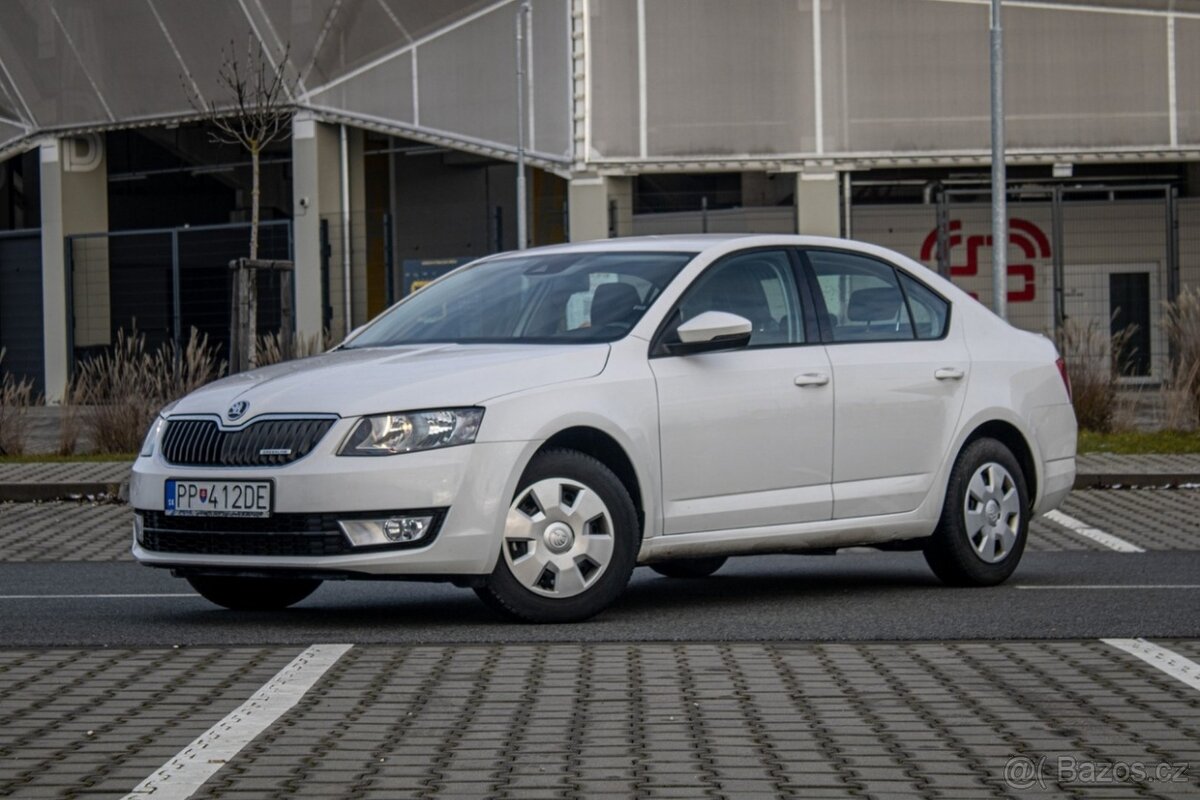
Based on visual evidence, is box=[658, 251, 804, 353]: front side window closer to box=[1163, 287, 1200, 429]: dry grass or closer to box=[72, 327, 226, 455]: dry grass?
box=[1163, 287, 1200, 429]: dry grass

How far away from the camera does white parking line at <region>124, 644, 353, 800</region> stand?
16.4ft

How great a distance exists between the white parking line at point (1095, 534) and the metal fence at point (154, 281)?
24942mm

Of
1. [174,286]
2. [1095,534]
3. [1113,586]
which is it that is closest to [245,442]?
[1113,586]

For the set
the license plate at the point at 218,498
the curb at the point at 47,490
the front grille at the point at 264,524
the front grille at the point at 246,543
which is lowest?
the curb at the point at 47,490

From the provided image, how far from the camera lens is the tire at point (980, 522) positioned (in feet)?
31.2

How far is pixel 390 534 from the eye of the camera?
776 cm

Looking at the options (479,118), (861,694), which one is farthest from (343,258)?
(861,694)

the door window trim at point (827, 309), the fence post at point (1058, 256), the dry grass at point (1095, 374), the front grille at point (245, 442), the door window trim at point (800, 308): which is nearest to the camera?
the front grille at point (245, 442)

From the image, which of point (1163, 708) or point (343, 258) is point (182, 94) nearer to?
point (343, 258)

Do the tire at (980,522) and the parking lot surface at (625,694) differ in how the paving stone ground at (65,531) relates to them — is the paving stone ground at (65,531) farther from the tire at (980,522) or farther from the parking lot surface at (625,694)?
the tire at (980,522)

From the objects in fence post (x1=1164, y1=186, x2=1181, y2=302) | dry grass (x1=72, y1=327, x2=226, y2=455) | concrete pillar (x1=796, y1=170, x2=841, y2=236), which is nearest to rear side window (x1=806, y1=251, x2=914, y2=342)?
dry grass (x1=72, y1=327, x2=226, y2=455)

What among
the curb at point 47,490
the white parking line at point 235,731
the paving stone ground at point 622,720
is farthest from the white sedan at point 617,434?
the curb at point 47,490

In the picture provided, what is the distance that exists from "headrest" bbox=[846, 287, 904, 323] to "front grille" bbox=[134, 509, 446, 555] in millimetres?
2541

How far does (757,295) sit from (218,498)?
8.40ft
